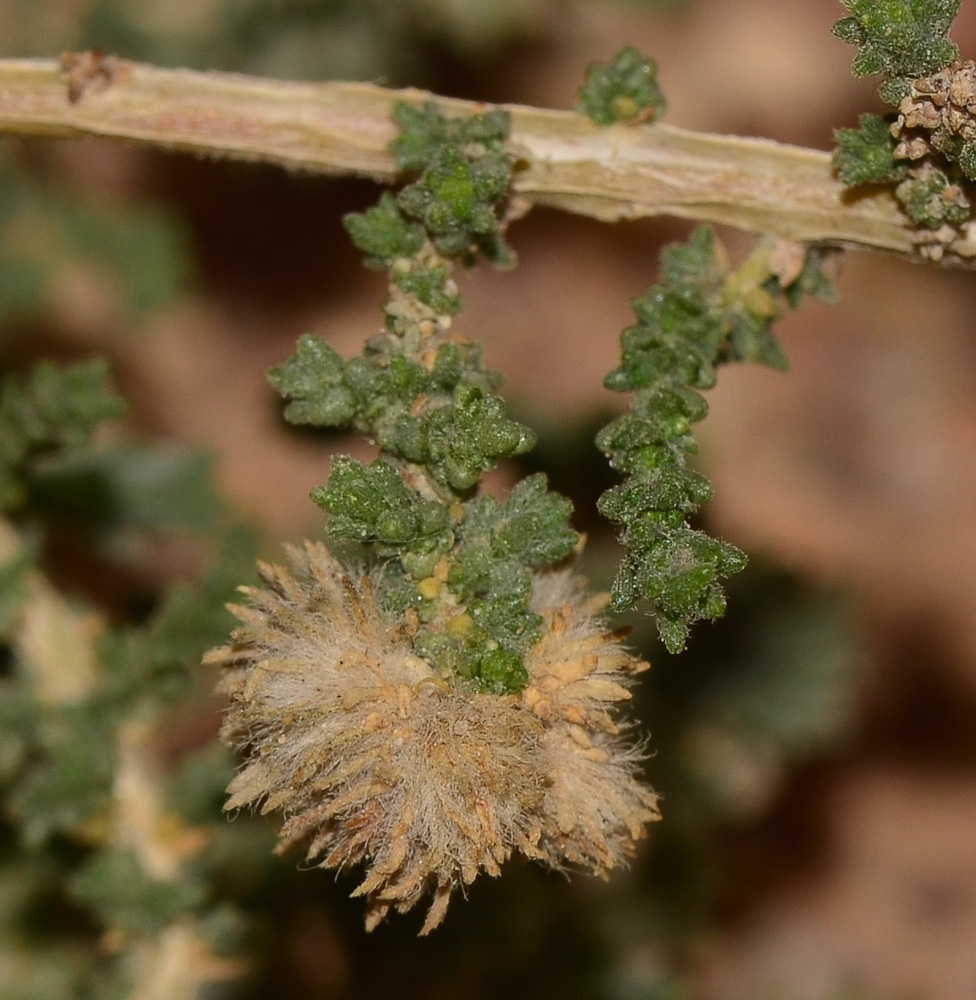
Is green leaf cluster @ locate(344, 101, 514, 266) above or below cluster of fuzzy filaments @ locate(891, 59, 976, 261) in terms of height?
below

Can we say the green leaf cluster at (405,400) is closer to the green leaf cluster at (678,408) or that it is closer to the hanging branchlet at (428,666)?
the hanging branchlet at (428,666)

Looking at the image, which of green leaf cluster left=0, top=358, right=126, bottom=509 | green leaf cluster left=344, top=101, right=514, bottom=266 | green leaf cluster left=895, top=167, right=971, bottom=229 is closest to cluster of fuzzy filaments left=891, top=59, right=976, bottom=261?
green leaf cluster left=895, top=167, right=971, bottom=229

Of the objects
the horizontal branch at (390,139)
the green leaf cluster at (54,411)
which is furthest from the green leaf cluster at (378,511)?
the green leaf cluster at (54,411)

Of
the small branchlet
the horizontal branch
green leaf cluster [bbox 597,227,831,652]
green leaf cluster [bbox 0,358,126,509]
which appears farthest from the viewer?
green leaf cluster [bbox 0,358,126,509]

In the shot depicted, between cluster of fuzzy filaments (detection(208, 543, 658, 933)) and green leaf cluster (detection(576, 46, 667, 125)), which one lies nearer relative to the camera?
cluster of fuzzy filaments (detection(208, 543, 658, 933))

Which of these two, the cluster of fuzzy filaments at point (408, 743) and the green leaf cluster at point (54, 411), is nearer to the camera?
the cluster of fuzzy filaments at point (408, 743)

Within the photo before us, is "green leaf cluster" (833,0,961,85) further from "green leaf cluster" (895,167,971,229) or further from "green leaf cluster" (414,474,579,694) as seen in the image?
"green leaf cluster" (414,474,579,694)

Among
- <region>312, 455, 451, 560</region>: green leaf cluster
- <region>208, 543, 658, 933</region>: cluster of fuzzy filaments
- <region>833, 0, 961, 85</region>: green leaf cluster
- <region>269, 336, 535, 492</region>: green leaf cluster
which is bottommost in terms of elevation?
<region>208, 543, 658, 933</region>: cluster of fuzzy filaments

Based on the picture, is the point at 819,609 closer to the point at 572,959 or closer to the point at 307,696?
the point at 572,959
